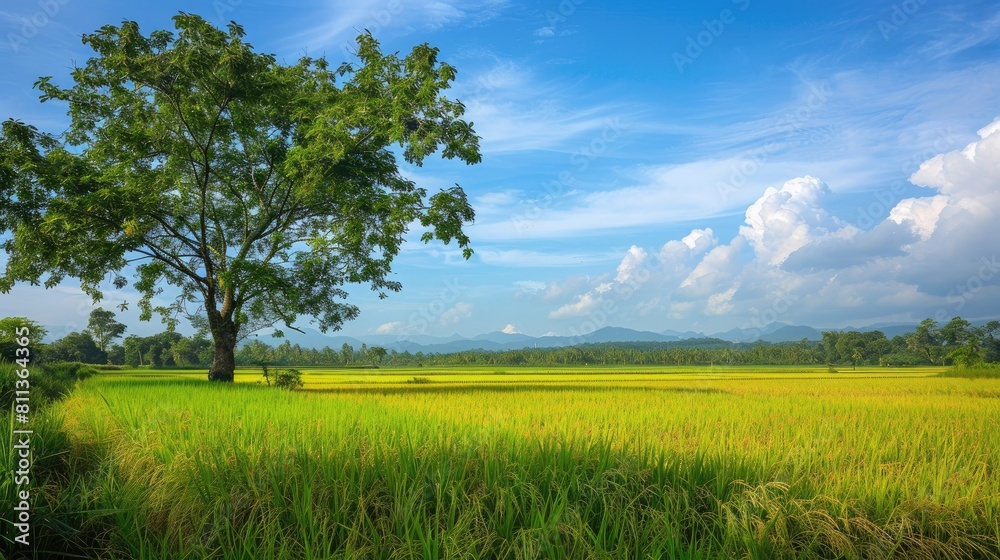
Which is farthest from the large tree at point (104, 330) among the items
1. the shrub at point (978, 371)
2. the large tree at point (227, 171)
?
the shrub at point (978, 371)

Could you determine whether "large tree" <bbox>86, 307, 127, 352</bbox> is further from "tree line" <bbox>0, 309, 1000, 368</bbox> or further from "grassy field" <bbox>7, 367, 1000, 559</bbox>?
"grassy field" <bbox>7, 367, 1000, 559</bbox>

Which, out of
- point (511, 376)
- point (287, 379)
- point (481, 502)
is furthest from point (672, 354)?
point (481, 502)

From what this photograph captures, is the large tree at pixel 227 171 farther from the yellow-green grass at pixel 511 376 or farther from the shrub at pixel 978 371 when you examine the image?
the shrub at pixel 978 371

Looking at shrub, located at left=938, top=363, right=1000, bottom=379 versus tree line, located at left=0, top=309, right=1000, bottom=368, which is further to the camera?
tree line, located at left=0, top=309, right=1000, bottom=368

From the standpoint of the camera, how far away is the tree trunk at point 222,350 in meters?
23.6

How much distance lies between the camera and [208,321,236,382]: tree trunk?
23.6m

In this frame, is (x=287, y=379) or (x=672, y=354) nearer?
(x=287, y=379)

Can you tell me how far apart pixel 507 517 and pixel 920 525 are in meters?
3.83

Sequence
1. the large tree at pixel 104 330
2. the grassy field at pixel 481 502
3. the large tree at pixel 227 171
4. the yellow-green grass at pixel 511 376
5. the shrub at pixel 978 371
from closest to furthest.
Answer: the grassy field at pixel 481 502, the large tree at pixel 227 171, the yellow-green grass at pixel 511 376, the shrub at pixel 978 371, the large tree at pixel 104 330

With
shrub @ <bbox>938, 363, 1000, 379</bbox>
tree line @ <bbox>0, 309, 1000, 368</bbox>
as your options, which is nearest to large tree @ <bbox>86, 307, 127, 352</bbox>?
tree line @ <bbox>0, 309, 1000, 368</bbox>

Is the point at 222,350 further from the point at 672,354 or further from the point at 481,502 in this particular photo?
the point at 672,354

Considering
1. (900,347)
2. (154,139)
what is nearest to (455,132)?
(154,139)

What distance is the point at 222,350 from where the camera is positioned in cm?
2377

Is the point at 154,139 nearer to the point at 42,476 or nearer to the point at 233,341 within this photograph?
the point at 233,341
